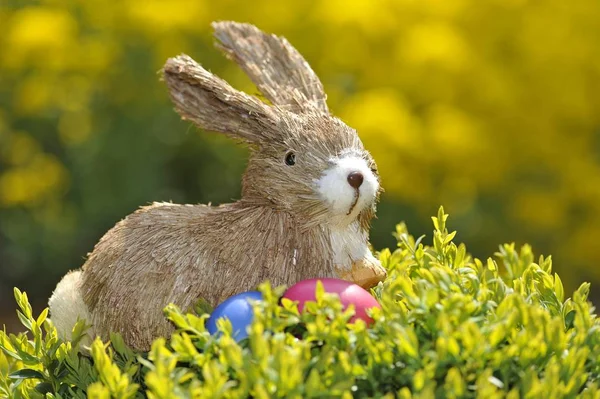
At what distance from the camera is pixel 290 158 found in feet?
6.22

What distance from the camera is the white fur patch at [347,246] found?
1877 mm

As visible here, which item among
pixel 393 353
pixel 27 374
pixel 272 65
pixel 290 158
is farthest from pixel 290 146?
pixel 27 374

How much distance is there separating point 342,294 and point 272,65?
2.13 ft

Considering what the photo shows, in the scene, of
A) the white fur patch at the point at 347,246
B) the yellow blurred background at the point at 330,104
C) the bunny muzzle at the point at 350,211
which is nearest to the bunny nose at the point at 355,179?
the bunny muzzle at the point at 350,211

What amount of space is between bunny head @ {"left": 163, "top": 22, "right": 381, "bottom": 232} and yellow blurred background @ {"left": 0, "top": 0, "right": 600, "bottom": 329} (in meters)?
2.08

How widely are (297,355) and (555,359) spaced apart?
451 millimetres

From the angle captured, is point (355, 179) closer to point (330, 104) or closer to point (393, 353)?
point (393, 353)

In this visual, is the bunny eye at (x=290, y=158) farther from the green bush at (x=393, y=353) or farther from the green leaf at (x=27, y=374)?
the green leaf at (x=27, y=374)

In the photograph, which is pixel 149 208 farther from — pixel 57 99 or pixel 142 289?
pixel 57 99

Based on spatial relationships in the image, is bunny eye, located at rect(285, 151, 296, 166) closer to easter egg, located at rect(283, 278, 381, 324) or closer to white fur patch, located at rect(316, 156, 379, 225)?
white fur patch, located at rect(316, 156, 379, 225)

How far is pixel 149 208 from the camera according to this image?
199cm

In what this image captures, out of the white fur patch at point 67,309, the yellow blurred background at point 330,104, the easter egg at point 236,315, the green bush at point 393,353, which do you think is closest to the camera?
the green bush at point 393,353

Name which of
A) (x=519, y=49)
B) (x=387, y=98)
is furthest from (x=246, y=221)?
(x=519, y=49)

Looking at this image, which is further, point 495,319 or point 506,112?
point 506,112
